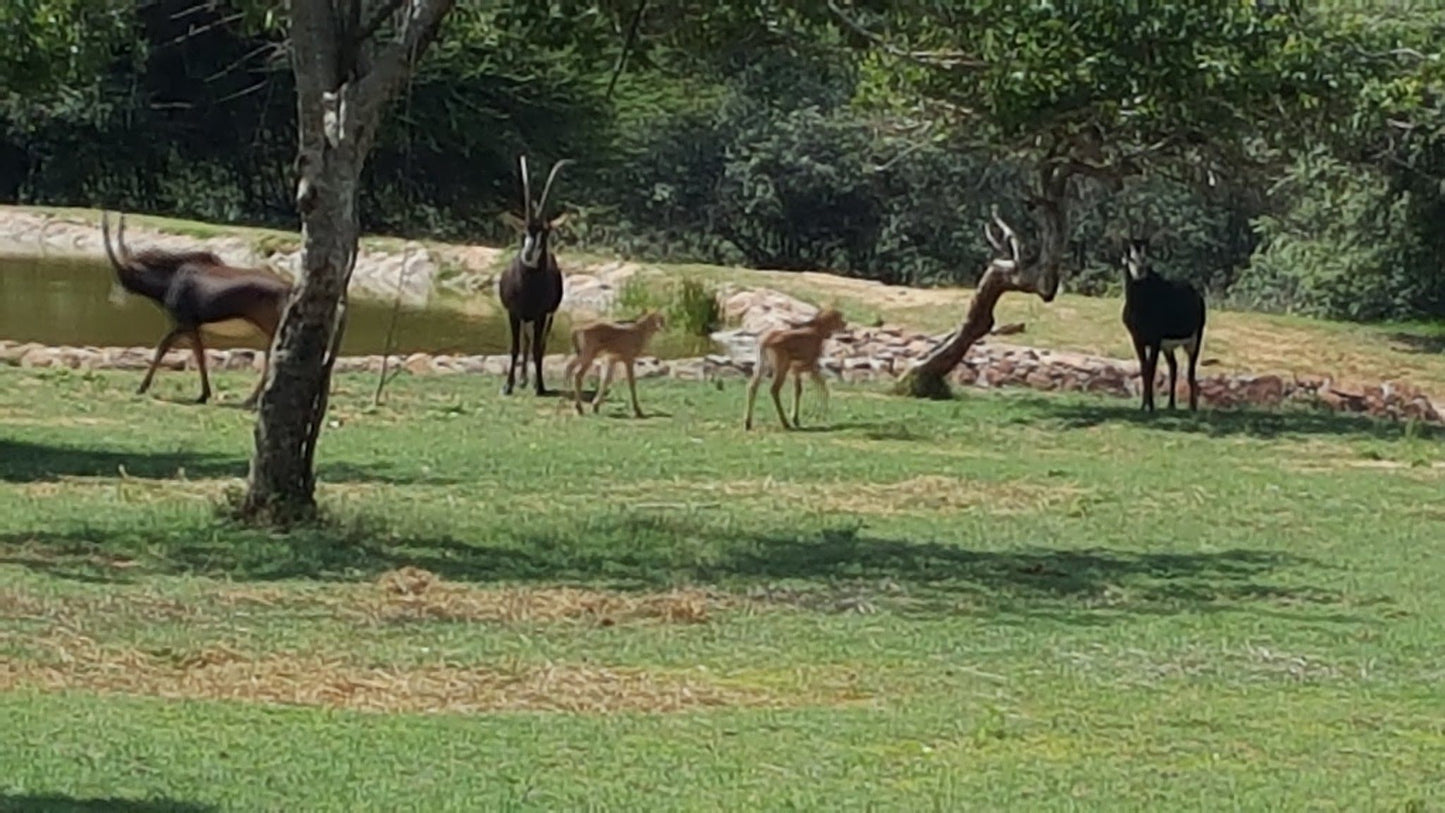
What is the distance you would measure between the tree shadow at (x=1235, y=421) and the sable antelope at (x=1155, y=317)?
382mm

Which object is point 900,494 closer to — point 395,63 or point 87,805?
point 395,63

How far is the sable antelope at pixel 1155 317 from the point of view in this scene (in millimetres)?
23734

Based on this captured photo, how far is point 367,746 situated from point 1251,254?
41540 millimetres

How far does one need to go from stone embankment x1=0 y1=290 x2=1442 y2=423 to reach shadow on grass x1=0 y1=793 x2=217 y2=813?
55.4 ft

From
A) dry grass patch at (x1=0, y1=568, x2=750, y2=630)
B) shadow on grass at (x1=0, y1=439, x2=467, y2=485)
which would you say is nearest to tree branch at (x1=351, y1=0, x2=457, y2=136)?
dry grass patch at (x1=0, y1=568, x2=750, y2=630)

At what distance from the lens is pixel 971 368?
26469mm

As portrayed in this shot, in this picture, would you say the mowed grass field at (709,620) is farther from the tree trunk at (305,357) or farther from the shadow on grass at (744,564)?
the tree trunk at (305,357)

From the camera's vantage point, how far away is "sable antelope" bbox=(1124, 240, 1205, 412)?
2373cm

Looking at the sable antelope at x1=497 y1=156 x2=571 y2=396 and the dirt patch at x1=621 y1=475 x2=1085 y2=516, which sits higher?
the sable antelope at x1=497 y1=156 x2=571 y2=396

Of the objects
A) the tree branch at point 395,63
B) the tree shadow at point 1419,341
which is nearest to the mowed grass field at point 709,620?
the tree branch at point 395,63

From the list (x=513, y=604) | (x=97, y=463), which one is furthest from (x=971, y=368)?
(x=513, y=604)

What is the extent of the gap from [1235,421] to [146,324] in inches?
479

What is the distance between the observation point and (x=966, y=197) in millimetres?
47188

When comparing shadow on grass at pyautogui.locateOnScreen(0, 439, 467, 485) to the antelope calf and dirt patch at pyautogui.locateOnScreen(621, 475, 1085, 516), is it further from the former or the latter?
the antelope calf
